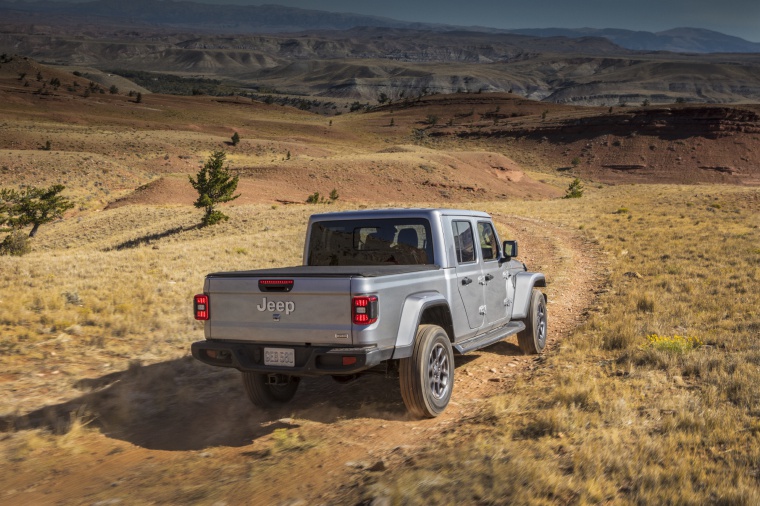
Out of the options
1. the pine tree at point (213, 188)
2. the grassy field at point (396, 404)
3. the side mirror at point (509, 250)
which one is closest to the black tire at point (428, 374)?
the grassy field at point (396, 404)

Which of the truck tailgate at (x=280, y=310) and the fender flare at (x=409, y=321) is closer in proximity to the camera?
the truck tailgate at (x=280, y=310)

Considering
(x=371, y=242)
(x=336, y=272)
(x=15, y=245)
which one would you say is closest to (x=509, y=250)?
(x=371, y=242)

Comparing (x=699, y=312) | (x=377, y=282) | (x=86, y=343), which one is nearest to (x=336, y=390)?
(x=377, y=282)

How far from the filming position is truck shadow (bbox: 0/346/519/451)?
6.21 meters

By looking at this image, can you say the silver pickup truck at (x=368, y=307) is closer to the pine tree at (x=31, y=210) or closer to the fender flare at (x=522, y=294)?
the fender flare at (x=522, y=294)

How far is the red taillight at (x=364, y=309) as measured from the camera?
5258 millimetres

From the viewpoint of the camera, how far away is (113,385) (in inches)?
306

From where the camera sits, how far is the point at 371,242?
716 centimetres

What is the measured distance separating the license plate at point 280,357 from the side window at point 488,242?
2.99 metres

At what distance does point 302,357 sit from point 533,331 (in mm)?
4279

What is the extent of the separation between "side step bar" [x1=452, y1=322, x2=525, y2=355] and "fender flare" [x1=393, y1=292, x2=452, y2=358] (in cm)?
88

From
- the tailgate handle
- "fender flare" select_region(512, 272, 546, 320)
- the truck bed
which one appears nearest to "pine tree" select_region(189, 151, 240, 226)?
"fender flare" select_region(512, 272, 546, 320)

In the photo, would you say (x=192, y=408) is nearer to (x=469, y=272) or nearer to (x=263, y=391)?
(x=263, y=391)

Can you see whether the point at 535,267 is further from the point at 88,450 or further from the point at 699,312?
the point at 88,450
